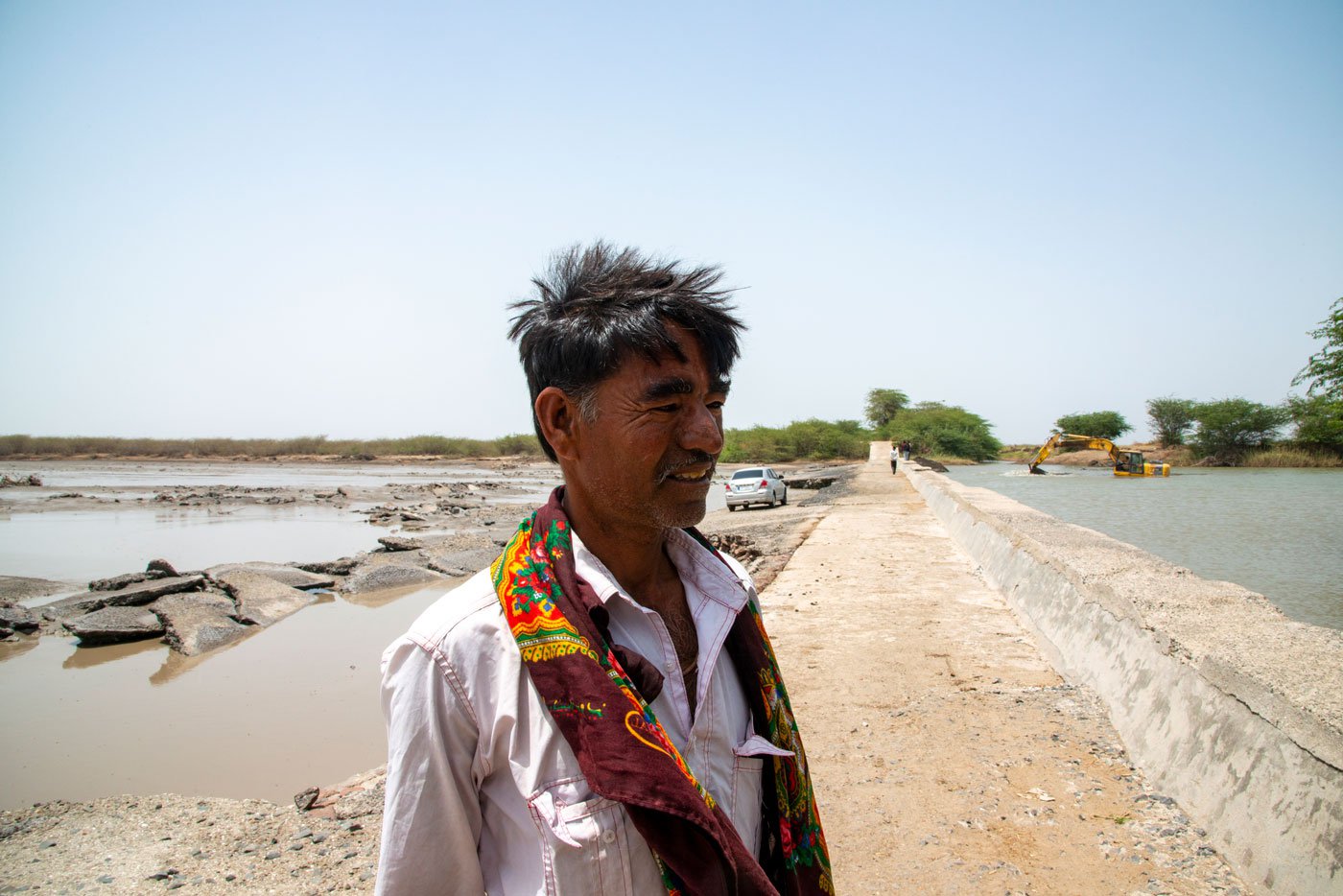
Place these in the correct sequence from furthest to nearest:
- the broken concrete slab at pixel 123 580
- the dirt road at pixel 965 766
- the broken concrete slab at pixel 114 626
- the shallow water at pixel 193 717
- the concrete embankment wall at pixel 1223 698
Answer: the broken concrete slab at pixel 123 580
the broken concrete slab at pixel 114 626
the shallow water at pixel 193 717
the dirt road at pixel 965 766
the concrete embankment wall at pixel 1223 698

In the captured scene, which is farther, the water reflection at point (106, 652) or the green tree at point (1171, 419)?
the green tree at point (1171, 419)

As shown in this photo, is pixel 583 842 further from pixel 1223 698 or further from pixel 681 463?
pixel 1223 698

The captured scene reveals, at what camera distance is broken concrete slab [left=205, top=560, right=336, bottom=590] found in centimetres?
1305

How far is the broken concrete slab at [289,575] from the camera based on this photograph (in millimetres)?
13047

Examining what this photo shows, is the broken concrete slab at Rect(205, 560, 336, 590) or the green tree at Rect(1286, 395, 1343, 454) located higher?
the green tree at Rect(1286, 395, 1343, 454)

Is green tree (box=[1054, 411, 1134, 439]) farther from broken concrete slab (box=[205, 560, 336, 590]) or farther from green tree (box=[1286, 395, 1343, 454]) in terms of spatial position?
broken concrete slab (box=[205, 560, 336, 590])

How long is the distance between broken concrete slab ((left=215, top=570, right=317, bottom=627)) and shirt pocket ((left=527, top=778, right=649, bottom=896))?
36.6 feet

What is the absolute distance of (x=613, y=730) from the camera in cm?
118

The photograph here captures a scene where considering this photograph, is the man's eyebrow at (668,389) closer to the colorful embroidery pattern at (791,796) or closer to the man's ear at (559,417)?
the man's ear at (559,417)

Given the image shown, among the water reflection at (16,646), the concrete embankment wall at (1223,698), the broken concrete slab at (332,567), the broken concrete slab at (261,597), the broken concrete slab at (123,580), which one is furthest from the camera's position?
the broken concrete slab at (332,567)

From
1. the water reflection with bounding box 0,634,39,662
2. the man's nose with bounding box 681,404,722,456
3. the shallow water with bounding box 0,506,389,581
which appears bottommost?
the water reflection with bounding box 0,634,39,662

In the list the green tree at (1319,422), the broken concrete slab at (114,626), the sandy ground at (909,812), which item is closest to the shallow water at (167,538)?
the broken concrete slab at (114,626)

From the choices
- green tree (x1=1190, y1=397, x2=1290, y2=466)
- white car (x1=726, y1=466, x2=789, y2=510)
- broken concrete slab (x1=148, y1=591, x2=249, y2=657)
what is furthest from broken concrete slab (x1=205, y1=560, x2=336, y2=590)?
green tree (x1=1190, y1=397, x2=1290, y2=466)

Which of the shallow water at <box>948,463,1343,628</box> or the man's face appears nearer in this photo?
the man's face
